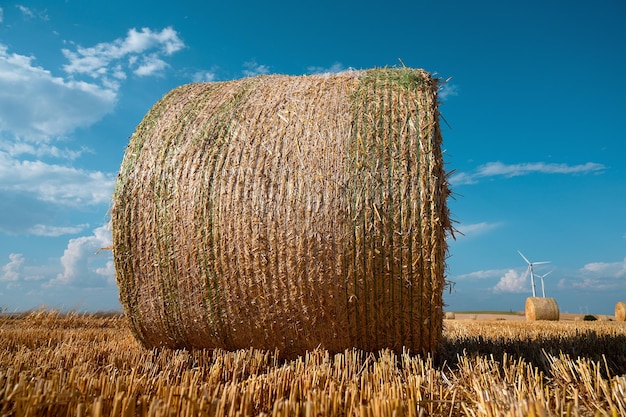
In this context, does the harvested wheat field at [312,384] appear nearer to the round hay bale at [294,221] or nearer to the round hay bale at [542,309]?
the round hay bale at [294,221]

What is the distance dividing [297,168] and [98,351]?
7.74ft

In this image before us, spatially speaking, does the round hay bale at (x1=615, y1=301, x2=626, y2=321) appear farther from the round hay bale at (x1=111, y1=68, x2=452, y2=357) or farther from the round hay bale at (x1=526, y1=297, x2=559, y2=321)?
the round hay bale at (x1=111, y1=68, x2=452, y2=357)

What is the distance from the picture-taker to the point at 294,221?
367 centimetres

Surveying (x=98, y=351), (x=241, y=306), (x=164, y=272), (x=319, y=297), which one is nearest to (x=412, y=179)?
(x=319, y=297)

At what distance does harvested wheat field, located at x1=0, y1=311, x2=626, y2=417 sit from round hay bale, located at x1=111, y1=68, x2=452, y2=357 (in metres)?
0.26

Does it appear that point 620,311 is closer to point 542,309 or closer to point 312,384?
point 542,309

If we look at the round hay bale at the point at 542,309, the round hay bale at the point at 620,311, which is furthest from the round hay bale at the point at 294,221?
the round hay bale at the point at 620,311

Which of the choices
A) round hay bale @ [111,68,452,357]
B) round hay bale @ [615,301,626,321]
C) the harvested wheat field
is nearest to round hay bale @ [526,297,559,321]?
round hay bale @ [615,301,626,321]

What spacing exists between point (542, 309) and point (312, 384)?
13.7 metres

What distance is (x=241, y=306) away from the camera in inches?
153

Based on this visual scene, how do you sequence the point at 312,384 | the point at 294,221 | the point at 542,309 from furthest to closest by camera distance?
the point at 542,309, the point at 294,221, the point at 312,384

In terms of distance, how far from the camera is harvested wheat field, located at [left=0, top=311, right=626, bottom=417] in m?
1.97

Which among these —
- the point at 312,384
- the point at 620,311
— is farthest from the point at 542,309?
the point at 312,384

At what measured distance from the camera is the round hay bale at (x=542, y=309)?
46.8 ft
